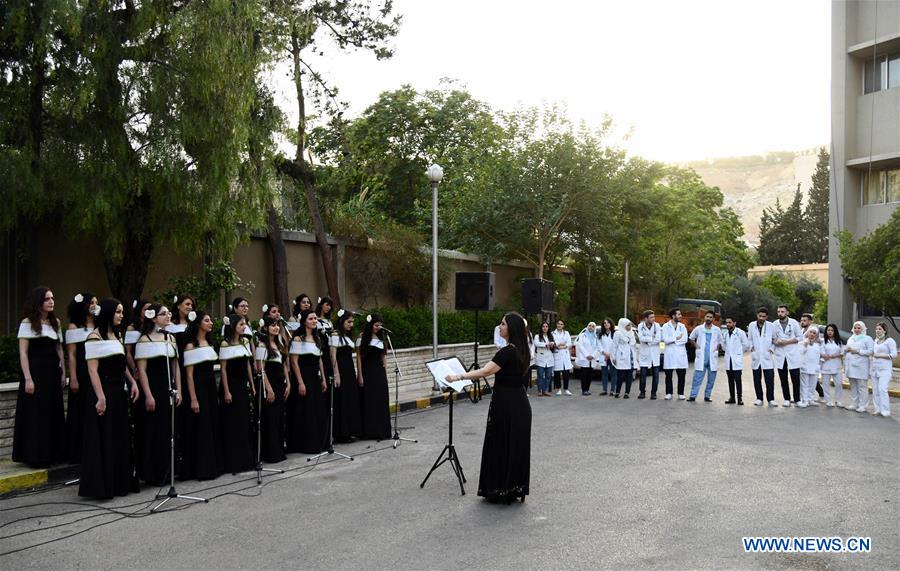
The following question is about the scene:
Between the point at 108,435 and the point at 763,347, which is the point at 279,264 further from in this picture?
the point at 763,347

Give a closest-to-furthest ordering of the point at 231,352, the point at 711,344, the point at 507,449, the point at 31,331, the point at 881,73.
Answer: the point at 507,449
the point at 31,331
the point at 231,352
the point at 711,344
the point at 881,73

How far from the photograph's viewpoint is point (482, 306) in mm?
13000

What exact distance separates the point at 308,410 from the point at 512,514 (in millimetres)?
3992

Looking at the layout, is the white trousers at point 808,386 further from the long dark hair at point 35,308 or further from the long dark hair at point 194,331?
the long dark hair at point 35,308

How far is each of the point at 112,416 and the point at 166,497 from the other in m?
1.02

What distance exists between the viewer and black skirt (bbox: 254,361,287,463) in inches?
373

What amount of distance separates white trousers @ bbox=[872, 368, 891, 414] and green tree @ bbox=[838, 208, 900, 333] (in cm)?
1006

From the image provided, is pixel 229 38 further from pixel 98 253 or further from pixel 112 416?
pixel 112 416

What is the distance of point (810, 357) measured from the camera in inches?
613

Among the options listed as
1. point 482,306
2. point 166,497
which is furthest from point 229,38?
point 166,497

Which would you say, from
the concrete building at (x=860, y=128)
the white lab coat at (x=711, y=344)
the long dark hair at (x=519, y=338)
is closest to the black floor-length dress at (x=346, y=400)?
the long dark hair at (x=519, y=338)

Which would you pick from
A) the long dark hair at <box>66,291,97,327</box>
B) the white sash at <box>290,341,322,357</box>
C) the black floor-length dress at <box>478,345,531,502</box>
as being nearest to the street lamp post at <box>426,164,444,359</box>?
the white sash at <box>290,341,322,357</box>

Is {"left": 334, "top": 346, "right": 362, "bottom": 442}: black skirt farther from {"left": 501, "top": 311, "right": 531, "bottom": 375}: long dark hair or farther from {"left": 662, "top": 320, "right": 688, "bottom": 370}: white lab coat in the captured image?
{"left": 662, "top": 320, "right": 688, "bottom": 370}: white lab coat

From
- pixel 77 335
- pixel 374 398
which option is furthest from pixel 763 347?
pixel 77 335
